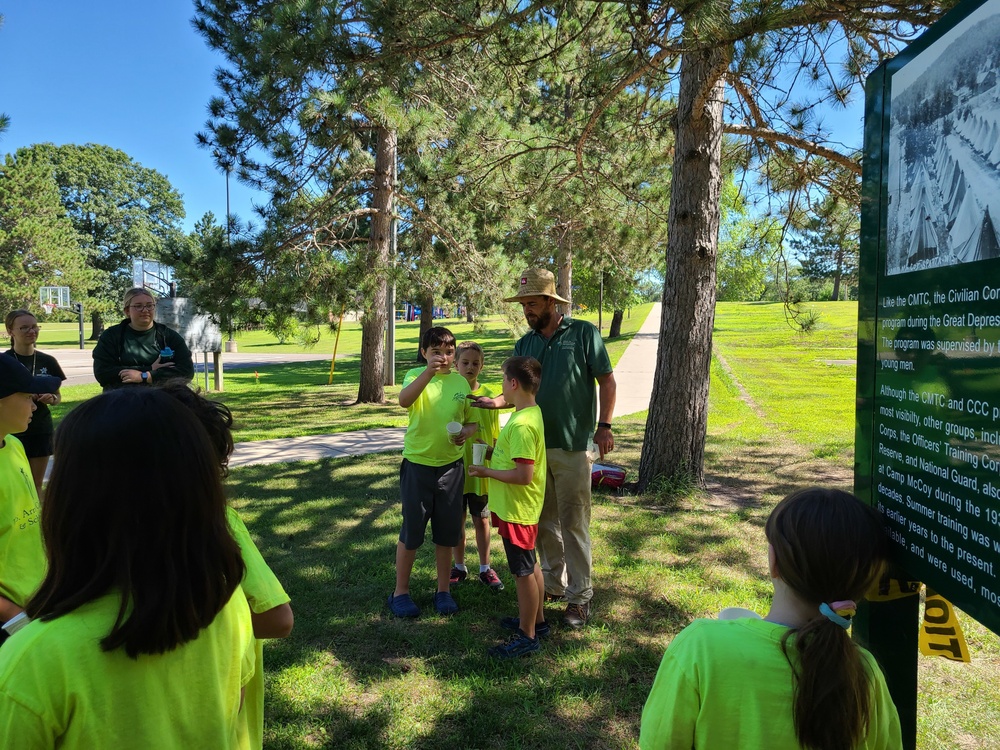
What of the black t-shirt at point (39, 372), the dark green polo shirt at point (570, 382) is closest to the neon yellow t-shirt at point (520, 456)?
the dark green polo shirt at point (570, 382)

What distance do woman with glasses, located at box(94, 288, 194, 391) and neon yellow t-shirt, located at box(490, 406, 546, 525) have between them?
114 inches

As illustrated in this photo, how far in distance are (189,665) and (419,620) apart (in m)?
2.67

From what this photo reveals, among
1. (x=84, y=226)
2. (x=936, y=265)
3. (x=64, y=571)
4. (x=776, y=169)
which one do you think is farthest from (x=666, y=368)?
(x=84, y=226)

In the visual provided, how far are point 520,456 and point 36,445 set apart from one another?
13.3 ft

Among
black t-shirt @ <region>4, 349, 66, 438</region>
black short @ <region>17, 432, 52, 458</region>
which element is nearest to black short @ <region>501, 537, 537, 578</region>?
black t-shirt @ <region>4, 349, 66, 438</region>

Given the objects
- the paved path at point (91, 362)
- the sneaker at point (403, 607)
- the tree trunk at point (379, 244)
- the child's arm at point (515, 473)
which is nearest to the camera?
the child's arm at point (515, 473)

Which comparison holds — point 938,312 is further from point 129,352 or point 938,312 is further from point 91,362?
point 91,362

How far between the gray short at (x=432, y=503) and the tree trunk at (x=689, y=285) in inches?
117

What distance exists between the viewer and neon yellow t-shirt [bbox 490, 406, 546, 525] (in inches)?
128

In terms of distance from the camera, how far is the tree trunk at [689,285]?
19.4ft

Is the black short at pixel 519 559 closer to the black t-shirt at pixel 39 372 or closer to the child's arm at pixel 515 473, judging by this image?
the child's arm at pixel 515 473

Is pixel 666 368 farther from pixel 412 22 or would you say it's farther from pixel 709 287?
pixel 412 22

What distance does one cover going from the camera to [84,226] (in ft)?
153

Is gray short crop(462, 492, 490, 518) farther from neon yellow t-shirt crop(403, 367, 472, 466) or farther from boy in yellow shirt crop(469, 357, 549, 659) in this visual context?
boy in yellow shirt crop(469, 357, 549, 659)
